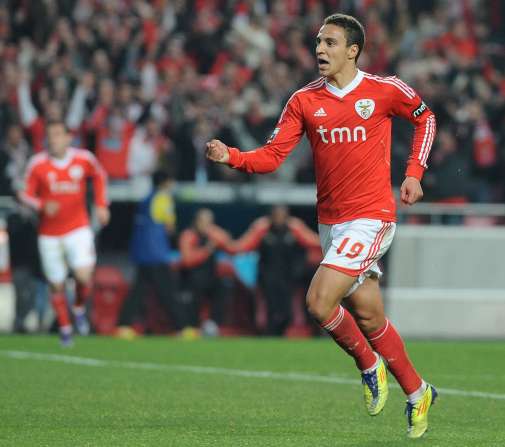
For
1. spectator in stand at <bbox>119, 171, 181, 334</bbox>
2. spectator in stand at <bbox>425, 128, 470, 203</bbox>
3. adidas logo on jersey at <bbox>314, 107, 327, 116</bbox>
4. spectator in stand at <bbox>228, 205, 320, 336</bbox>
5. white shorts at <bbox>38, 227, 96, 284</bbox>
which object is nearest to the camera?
adidas logo on jersey at <bbox>314, 107, 327, 116</bbox>

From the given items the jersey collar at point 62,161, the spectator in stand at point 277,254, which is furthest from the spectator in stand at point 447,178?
the jersey collar at point 62,161

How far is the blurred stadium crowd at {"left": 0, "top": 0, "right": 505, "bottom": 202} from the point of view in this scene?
1928 cm

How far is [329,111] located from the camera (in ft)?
27.4

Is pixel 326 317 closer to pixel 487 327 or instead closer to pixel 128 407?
pixel 128 407

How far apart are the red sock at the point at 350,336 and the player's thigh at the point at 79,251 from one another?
25.9ft

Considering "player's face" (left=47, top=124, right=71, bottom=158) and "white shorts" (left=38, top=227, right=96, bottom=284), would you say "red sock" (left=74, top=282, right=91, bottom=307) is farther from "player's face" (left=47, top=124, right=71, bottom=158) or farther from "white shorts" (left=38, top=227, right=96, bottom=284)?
"player's face" (left=47, top=124, right=71, bottom=158)

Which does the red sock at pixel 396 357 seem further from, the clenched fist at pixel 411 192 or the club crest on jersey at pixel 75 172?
the club crest on jersey at pixel 75 172

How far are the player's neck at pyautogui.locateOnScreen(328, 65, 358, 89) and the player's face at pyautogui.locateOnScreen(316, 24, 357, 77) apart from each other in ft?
0.16

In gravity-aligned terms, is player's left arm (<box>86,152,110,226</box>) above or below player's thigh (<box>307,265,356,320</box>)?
below

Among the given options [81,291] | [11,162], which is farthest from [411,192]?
[11,162]

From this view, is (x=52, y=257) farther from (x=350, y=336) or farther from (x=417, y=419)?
(x=417, y=419)

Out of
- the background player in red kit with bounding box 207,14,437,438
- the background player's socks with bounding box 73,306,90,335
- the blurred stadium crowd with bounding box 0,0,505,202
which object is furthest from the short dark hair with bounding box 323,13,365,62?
the blurred stadium crowd with bounding box 0,0,505,202

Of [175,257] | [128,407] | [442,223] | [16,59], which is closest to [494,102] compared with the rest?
[442,223]

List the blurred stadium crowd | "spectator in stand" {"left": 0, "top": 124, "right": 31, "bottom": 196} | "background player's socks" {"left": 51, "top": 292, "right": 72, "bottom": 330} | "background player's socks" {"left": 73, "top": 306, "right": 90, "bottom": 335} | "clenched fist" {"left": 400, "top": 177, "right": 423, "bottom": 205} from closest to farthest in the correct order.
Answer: "clenched fist" {"left": 400, "top": 177, "right": 423, "bottom": 205}, "background player's socks" {"left": 51, "top": 292, "right": 72, "bottom": 330}, "background player's socks" {"left": 73, "top": 306, "right": 90, "bottom": 335}, "spectator in stand" {"left": 0, "top": 124, "right": 31, "bottom": 196}, the blurred stadium crowd
